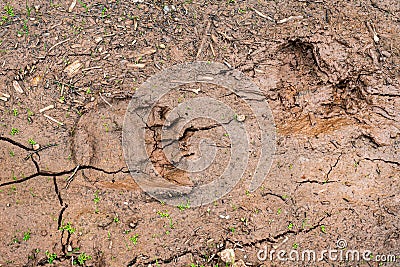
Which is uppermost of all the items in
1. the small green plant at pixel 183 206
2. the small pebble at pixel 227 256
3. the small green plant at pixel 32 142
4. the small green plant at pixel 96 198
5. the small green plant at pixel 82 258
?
the small green plant at pixel 32 142

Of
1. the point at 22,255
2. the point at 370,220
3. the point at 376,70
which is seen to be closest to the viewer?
the point at 22,255

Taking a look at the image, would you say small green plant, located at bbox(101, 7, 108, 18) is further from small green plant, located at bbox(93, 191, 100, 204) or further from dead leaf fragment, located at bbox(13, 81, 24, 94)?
small green plant, located at bbox(93, 191, 100, 204)

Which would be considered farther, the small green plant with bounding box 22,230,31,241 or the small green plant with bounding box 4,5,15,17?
the small green plant with bounding box 4,5,15,17

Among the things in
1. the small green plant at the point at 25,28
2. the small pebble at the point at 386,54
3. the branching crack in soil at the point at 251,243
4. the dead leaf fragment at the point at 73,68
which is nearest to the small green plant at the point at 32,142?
the dead leaf fragment at the point at 73,68

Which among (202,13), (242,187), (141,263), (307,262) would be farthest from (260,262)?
(202,13)

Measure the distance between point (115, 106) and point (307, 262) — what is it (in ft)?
6.23

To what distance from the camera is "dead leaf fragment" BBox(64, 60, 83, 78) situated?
12.3 ft

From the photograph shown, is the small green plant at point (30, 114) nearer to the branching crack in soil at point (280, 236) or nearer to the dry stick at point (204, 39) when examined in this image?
the dry stick at point (204, 39)

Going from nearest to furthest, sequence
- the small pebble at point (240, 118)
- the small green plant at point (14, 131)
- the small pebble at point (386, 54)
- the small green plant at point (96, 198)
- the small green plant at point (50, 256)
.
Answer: the small green plant at point (50, 256) → the small green plant at point (96, 198) → the small green plant at point (14, 131) → the small pebble at point (240, 118) → the small pebble at point (386, 54)

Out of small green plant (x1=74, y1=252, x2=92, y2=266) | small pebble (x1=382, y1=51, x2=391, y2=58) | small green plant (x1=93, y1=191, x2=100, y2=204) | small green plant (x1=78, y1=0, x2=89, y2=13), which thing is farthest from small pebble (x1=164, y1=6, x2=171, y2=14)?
small green plant (x1=74, y1=252, x2=92, y2=266)

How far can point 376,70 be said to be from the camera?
3.84 m

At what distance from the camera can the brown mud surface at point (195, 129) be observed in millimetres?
3426

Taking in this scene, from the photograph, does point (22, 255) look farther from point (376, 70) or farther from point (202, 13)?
point (376, 70)

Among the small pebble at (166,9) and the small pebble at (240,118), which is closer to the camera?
the small pebble at (240,118)
